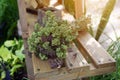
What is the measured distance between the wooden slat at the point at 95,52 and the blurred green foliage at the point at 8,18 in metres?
1.02

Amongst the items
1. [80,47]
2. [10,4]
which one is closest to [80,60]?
[80,47]

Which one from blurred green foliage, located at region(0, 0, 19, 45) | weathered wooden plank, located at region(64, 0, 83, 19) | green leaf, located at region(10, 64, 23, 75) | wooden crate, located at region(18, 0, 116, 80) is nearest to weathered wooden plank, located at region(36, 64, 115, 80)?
wooden crate, located at region(18, 0, 116, 80)

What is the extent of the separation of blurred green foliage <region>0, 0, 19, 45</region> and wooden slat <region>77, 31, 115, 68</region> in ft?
3.33

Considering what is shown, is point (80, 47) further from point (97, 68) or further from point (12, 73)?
point (12, 73)

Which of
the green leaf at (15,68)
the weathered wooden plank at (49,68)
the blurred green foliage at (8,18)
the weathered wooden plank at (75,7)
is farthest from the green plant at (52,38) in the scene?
the blurred green foliage at (8,18)

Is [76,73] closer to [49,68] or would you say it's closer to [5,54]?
[49,68]

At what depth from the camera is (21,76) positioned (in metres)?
2.05

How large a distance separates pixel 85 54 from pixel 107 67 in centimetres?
19

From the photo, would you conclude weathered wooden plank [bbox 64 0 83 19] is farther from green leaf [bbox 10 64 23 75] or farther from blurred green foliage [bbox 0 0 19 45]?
blurred green foliage [bbox 0 0 19 45]

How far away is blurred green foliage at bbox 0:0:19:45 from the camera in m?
2.55

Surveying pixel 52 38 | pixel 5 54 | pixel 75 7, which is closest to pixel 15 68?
pixel 5 54

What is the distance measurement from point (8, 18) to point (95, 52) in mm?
1387

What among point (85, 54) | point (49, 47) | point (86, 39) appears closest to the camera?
point (49, 47)

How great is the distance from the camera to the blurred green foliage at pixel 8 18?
2.55 m
